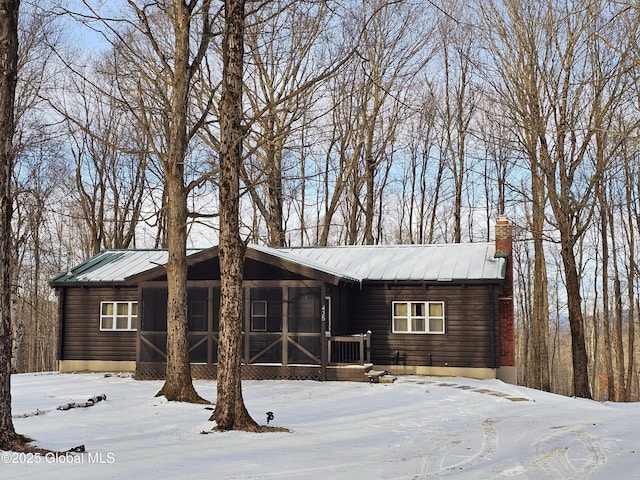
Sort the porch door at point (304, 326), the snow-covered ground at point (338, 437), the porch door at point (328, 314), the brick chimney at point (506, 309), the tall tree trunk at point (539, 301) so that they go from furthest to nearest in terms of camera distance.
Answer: the tall tree trunk at point (539, 301), the brick chimney at point (506, 309), the porch door at point (328, 314), the porch door at point (304, 326), the snow-covered ground at point (338, 437)

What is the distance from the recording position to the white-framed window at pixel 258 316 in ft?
66.7

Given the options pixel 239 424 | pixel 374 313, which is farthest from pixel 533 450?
pixel 374 313

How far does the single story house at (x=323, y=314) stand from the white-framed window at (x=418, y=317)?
1.3 inches

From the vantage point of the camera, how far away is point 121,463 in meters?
7.85

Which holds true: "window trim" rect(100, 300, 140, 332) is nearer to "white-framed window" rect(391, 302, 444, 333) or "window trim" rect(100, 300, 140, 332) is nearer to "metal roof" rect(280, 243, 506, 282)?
"metal roof" rect(280, 243, 506, 282)

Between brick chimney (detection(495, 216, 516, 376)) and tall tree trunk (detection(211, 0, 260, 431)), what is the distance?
1243 cm

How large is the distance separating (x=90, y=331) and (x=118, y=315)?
118cm

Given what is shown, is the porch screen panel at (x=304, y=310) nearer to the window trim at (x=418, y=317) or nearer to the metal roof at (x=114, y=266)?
the window trim at (x=418, y=317)

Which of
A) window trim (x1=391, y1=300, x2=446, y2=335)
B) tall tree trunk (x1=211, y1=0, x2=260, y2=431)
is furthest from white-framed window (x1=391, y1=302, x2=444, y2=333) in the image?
tall tree trunk (x1=211, y1=0, x2=260, y2=431)

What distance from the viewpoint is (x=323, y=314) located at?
18.3 meters

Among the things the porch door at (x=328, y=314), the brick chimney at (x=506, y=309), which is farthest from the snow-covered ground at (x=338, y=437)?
the brick chimney at (x=506, y=309)

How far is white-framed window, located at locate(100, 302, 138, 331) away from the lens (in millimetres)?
22531

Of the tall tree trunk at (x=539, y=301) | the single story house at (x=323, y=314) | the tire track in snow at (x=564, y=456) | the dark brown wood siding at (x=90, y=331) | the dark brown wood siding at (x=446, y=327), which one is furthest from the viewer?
the tall tree trunk at (x=539, y=301)

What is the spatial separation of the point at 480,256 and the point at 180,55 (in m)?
12.4
